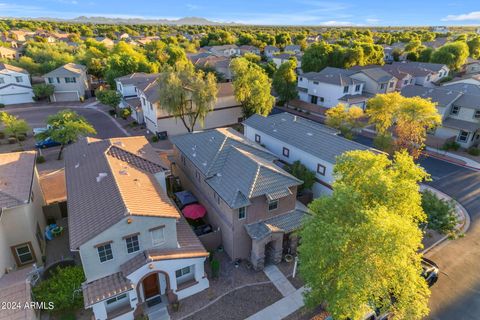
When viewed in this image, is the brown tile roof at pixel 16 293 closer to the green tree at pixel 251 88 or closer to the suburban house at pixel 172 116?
the suburban house at pixel 172 116

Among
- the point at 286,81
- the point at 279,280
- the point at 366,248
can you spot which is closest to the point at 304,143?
the point at 279,280

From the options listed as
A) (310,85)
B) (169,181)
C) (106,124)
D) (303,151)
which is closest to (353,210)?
(303,151)

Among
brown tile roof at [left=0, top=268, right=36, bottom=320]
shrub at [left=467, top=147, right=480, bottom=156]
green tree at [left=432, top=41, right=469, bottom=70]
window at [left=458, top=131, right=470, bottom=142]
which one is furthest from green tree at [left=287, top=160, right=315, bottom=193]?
green tree at [left=432, top=41, right=469, bottom=70]

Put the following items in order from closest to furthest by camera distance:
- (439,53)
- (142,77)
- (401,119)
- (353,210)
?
1. (353,210)
2. (401,119)
3. (142,77)
4. (439,53)

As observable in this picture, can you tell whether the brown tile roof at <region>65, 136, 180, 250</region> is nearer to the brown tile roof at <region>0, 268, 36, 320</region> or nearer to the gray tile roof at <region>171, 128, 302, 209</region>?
the gray tile roof at <region>171, 128, 302, 209</region>

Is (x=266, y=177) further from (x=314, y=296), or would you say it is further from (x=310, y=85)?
(x=310, y=85)
